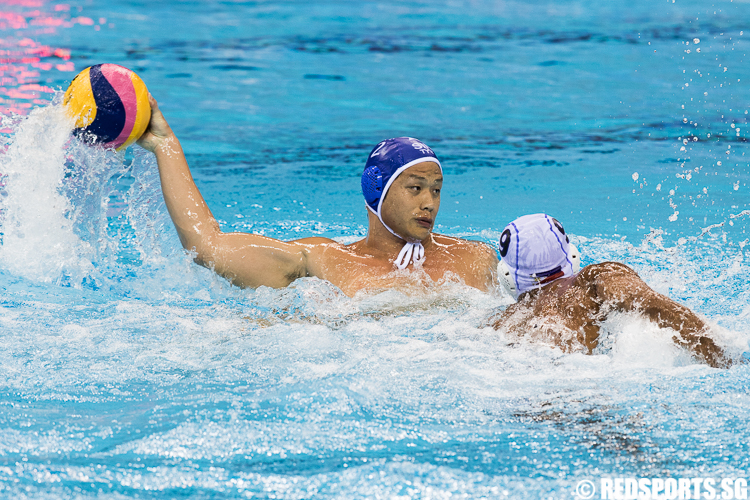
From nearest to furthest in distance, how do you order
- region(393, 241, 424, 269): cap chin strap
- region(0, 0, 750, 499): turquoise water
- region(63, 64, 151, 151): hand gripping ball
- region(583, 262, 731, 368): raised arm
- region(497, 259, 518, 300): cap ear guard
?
1. region(0, 0, 750, 499): turquoise water
2. region(583, 262, 731, 368): raised arm
3. region(497, 259, 518, 300): cap ear guard
4. region(63, 64, 151, 151): hand gripping ball
5. region(393, 241, 424, 269): cap chin strap

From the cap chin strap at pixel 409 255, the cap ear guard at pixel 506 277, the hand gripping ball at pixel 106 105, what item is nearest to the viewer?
the cap ear guard at pixel 506 277

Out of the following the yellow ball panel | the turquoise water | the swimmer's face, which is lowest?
the turquoise water

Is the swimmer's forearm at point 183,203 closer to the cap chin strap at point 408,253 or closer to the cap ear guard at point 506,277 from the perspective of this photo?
the cap chin strap at point 408,253

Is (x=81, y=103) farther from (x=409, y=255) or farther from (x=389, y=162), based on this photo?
(x=409, y=255)

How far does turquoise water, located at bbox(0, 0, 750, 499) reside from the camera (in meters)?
2.54

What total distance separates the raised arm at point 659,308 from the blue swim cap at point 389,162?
112 cm

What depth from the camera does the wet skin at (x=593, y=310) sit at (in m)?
2.80

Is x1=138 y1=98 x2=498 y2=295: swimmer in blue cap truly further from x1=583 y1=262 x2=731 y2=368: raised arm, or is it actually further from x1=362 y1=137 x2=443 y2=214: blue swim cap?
x1=583 y1=262 x2=731 y2=368: raised arm

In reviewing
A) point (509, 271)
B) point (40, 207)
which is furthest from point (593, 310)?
point (40, 207)

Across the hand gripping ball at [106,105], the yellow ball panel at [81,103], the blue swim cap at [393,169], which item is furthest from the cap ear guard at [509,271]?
the yellow ball panel at [81,103]

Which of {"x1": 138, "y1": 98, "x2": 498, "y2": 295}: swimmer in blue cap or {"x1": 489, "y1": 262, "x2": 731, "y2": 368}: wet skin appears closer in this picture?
{"x1": 489, "y1": 262, "x2": 731, "y2": 368}: wet skin

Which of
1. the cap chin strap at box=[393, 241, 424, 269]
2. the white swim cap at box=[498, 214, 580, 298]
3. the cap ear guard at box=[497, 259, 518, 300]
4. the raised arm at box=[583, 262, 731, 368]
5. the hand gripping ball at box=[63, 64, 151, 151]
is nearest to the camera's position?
the raised arm at box=[583, 262, 731, 368]

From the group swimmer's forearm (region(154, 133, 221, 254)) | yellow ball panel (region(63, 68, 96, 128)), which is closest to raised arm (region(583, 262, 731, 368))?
swimmer's forearm (region(154, 133, 221, 254))

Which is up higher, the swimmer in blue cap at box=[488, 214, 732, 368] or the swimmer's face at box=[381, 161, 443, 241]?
the swimmer's face at box=[381, 161, 443, 241]
